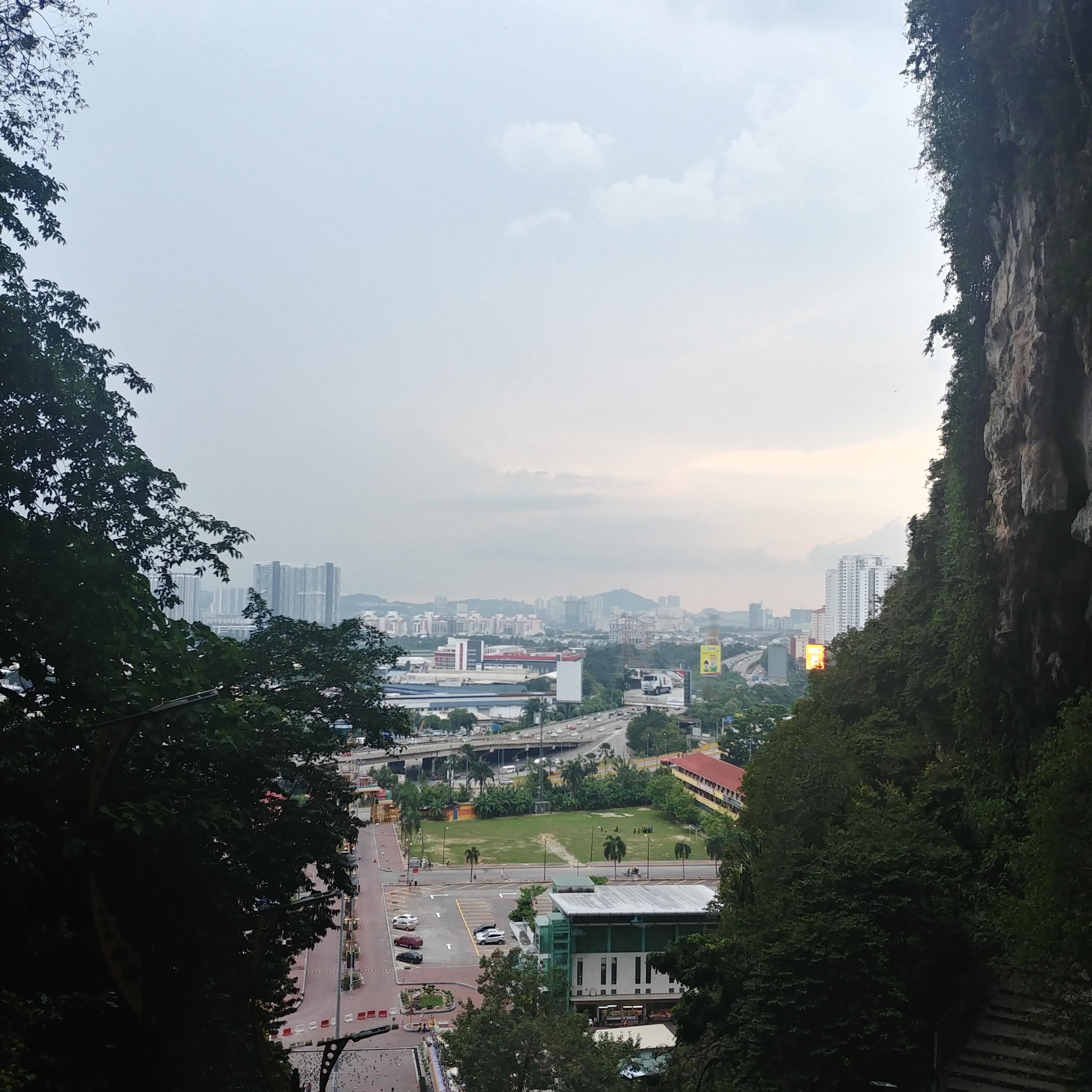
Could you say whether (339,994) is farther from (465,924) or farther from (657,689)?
(657,689)

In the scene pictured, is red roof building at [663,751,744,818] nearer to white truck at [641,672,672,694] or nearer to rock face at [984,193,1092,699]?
rock face at [984,193,1092,699]

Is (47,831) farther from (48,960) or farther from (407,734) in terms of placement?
Result: (407,734)

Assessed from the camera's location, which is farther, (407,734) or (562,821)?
(562,821)

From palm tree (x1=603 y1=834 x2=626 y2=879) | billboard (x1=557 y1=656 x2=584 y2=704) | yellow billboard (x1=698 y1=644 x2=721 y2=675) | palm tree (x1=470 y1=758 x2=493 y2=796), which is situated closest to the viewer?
palm tree (x1=603 y1=834 x2=626 y2=879)

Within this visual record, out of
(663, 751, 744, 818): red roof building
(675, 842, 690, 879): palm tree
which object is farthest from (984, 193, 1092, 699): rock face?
(663, 751, 744, 818): red roof building

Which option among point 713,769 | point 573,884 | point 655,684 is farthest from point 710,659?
point 573,884

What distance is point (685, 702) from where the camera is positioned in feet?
202

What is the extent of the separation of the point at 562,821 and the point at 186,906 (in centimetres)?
2774

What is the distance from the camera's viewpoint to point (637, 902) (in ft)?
55.5

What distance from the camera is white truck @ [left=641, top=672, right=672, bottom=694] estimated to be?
236 feet

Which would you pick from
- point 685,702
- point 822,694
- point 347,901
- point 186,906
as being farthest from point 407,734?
point 685,702

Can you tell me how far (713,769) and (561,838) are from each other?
7075 millimetres

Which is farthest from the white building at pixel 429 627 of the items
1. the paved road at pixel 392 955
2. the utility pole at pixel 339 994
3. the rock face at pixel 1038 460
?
the rock face at pixel 1038 460

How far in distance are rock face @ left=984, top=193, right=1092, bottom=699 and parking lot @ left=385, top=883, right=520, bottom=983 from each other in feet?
41.7
